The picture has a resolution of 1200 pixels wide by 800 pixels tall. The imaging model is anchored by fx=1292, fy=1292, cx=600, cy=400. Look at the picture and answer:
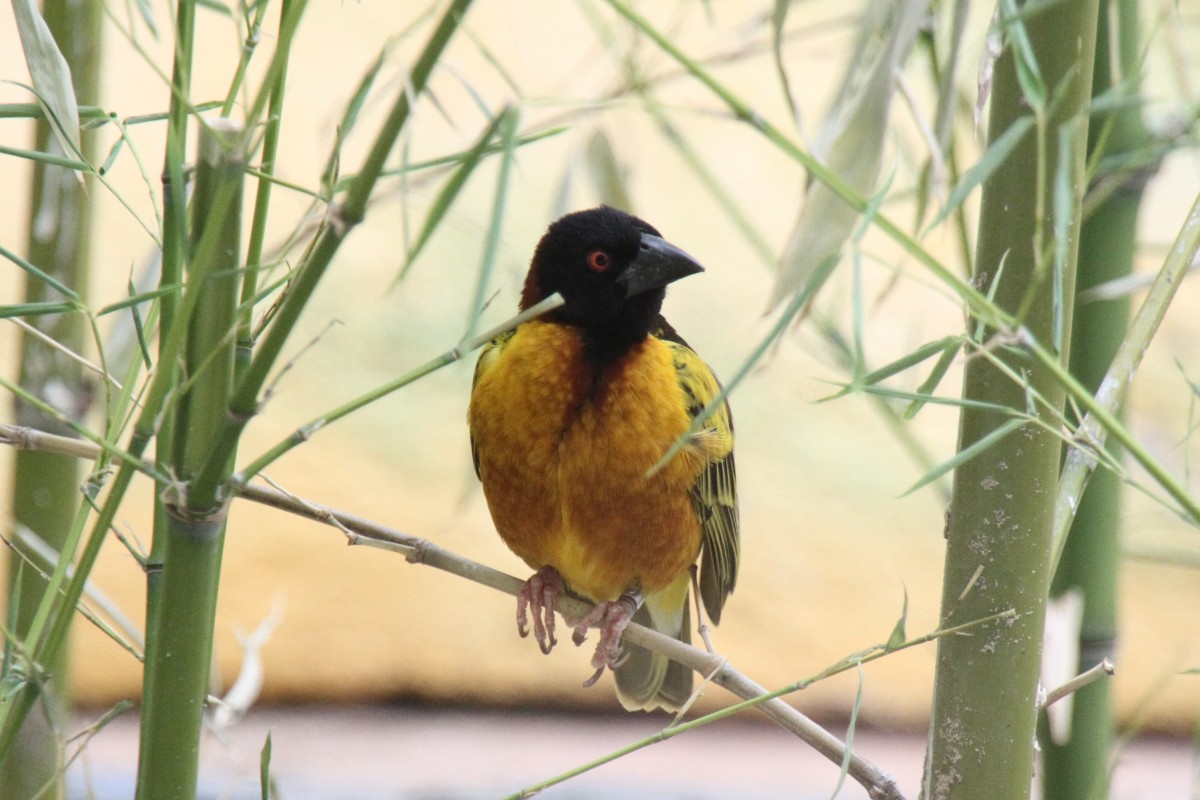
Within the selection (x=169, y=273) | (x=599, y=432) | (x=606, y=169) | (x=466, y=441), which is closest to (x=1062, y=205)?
(x=169, y=273)

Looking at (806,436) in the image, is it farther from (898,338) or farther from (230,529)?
(230,529)

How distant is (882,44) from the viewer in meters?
0.63

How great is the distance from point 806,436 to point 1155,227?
3.58 ft

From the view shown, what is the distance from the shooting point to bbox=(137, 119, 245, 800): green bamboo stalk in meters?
0.67

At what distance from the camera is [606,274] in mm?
1732

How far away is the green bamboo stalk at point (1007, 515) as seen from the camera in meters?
0.77

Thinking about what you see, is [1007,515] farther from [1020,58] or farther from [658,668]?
[658,668]

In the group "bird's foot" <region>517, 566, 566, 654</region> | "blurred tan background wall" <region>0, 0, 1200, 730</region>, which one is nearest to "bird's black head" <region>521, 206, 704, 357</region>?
"bird's foot" <region>517, 566, 566, 654</region>

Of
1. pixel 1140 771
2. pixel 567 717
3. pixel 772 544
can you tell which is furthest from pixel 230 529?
pixel 1140 771

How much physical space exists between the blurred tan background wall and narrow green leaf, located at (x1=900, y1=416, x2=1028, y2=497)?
6.96 feet

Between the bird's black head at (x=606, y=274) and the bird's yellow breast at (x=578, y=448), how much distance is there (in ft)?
0.09

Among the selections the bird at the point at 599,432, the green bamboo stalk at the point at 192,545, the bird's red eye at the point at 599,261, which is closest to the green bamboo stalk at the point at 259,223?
the green bamboo stalk at the point at 192,545

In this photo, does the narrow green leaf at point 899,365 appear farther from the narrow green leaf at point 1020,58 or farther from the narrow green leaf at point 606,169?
the narrow green leaf at point 606,169

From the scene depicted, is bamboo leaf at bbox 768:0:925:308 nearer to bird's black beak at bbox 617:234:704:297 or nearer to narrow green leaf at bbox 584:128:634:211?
narrow green leaf at bbox 584:128:634:211
